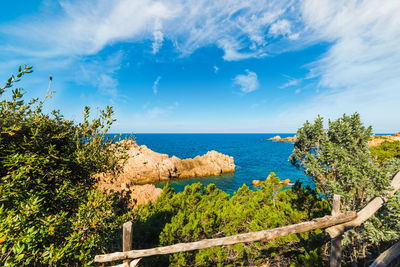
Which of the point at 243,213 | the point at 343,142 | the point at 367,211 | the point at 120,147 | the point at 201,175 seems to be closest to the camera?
the point at 367,211

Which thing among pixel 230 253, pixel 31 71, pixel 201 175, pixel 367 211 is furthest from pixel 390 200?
pixel 201 175

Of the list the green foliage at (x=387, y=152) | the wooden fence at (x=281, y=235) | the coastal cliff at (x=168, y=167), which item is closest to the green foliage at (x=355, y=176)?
the wooden fence at (x=281, y=235)

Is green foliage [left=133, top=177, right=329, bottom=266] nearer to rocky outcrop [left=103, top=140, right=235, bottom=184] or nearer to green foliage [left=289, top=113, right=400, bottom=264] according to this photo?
green foliage [left=289, top=113, right=400, bottom=264]

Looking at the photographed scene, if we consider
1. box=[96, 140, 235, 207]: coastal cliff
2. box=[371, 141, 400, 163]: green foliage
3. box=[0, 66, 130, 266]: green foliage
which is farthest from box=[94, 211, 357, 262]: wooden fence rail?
box=[96, 140, 235, 207]: coastal cliff

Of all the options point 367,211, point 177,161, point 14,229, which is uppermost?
point 14,229

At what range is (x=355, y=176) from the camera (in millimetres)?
5023

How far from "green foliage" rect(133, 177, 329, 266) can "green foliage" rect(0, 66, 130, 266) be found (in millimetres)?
2719

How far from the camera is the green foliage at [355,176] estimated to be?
4.47m

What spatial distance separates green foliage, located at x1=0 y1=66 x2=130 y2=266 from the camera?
2.71 m

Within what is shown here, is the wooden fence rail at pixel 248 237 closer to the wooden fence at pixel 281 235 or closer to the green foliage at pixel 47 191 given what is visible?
the wooden fence at pixel 281 235

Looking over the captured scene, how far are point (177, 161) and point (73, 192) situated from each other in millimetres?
34943

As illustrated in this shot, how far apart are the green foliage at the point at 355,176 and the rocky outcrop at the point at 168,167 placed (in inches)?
1208

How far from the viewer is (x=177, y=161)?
38.4 m

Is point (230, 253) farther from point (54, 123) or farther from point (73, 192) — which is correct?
point (54, 123)
